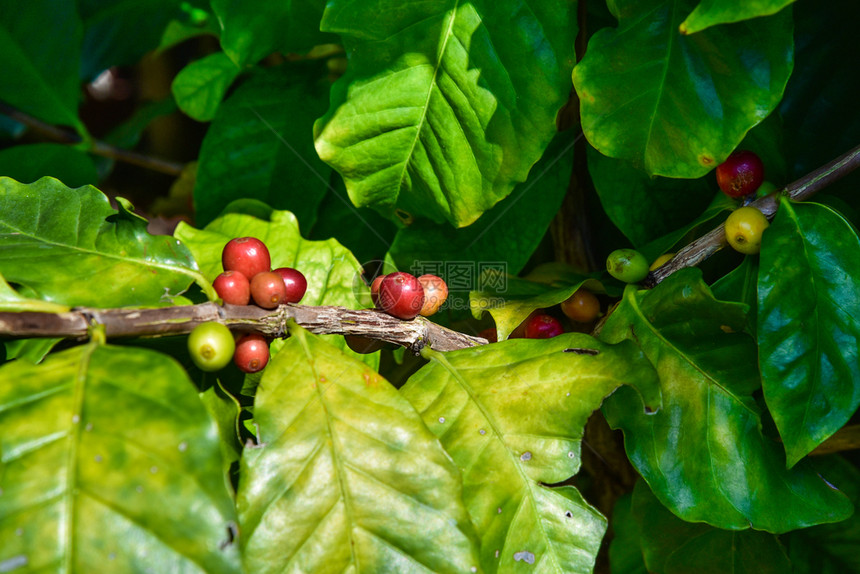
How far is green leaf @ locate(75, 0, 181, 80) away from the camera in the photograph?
1.41m

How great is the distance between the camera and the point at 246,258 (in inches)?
26.6

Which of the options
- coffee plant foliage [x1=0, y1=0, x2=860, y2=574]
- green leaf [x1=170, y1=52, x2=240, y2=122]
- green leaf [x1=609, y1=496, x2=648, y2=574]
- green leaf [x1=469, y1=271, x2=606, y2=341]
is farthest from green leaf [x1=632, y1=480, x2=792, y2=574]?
green leaf [x1=170, y1=52, x2=240, y2=122]

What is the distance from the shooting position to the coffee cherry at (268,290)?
625 mm

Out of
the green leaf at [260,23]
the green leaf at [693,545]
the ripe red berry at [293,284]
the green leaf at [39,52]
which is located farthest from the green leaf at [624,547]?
the green leaf at [39,52]

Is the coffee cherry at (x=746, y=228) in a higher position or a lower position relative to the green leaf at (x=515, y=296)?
higher

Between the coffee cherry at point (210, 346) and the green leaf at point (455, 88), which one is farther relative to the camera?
the green leaf at point (455, 88)

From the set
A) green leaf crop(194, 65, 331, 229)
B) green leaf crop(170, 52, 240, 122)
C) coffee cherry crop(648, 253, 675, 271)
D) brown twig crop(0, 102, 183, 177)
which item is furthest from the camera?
brown twig crop(0, 102, 183, 177)

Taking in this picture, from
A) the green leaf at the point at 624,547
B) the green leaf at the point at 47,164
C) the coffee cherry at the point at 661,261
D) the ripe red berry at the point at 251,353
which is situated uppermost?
the coffee cherry at the point at 661,261

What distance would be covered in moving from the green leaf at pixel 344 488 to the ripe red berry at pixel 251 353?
0.03 metres

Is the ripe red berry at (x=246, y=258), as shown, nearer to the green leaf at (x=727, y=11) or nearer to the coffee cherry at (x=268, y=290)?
the coffee cherry at (x=268, y=290)

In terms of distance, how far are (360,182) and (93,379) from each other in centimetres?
38

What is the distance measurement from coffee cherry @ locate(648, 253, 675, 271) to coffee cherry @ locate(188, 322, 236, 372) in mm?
486

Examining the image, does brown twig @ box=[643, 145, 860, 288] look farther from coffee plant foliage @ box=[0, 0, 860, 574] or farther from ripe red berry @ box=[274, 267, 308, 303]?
ripe red berry @ box=[274, 267, 308, 303]

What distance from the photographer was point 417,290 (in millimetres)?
674
